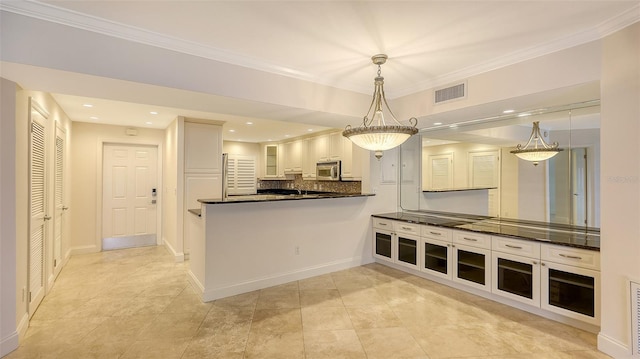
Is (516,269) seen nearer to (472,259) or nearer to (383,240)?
(472,259)

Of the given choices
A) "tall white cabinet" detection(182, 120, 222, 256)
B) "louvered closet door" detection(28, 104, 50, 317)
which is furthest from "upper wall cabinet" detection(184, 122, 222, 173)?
"louvered closet door" detection(28, 104, 50, 317)

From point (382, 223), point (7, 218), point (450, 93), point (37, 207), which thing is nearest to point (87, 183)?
point (37, 207)

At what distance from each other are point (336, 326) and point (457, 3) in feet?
9.43

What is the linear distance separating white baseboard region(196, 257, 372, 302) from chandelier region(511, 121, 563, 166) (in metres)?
2.67

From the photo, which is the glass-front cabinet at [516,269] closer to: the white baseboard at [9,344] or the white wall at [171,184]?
the white baseboard at [9,344]

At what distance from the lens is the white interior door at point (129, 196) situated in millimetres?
5766

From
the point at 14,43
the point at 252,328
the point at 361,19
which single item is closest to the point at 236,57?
the point at 361,19

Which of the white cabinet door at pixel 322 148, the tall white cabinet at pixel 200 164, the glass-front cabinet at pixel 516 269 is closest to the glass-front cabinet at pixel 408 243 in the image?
the glass-front cabinet at pixel 516 269

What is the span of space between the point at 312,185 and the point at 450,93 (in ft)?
14.6

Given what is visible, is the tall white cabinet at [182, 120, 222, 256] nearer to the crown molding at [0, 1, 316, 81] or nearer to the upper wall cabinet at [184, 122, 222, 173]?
the upper wall cabinet at [184, 122, 222, 173]

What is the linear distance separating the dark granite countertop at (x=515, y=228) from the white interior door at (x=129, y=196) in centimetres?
476

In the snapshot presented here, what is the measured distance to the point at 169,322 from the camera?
2.88 m

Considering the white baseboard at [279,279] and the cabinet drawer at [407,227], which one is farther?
the cabinet drawer at [407,227]

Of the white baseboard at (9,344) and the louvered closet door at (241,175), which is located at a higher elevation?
the louvered closet door at (241,175)
